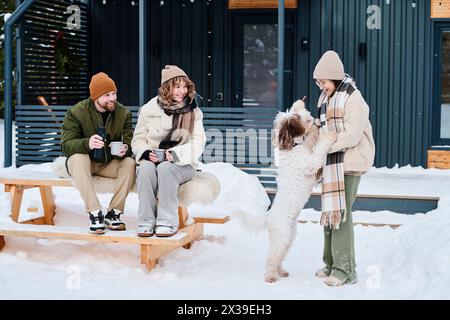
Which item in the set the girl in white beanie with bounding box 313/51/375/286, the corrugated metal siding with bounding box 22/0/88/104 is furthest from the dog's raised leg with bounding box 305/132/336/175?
the corrugated metal siding with bounding box 22/0/88/104

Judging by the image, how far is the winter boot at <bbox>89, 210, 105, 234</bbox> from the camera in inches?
249

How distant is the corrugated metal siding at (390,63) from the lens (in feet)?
39.1

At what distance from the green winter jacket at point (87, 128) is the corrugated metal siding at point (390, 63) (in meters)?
6.03

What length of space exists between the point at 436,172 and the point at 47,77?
5614mm

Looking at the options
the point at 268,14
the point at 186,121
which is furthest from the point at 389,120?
the point at 186,121

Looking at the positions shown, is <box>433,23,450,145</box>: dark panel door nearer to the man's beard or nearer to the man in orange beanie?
the man in orange beanie

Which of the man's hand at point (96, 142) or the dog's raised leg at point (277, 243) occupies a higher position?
the man's hand at point (96, 142)

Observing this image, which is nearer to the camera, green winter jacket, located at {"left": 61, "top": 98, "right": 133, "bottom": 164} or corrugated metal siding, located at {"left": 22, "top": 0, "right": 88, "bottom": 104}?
green winter jacket, located at {"left": 61, "top": 98, "right": 133, "bottom": 164}

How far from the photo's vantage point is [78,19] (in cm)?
1286

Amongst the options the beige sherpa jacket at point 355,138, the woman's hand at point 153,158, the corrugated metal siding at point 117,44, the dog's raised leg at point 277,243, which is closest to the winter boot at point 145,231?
the woman's hand at point 153,158

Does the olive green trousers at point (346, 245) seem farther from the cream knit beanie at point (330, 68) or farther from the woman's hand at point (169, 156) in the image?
the woman's hand at point (169, 156)

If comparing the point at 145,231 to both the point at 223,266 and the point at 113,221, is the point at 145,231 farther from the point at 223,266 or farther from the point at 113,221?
the point at 223,266

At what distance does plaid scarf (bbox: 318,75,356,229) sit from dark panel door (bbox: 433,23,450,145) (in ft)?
21.0

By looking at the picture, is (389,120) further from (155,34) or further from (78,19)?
(78,19)
